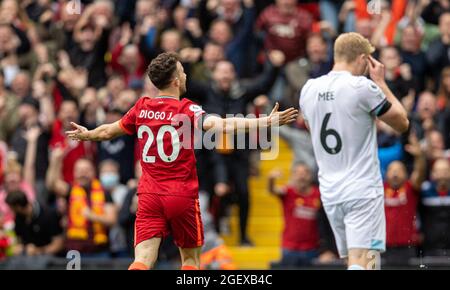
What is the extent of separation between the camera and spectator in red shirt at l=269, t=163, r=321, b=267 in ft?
49.2

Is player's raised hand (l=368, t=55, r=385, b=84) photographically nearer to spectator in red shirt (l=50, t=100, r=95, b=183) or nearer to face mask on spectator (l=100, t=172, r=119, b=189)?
face mask on spectator (l=100, t=172, r=119, b=189)

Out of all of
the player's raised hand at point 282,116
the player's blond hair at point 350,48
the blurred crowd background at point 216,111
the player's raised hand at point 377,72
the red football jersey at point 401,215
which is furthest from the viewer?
the blurred crowd background at point 216,111

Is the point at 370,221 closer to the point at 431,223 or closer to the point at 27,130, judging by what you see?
the point at 431,223

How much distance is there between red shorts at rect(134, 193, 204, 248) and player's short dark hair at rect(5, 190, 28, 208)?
5.86 m

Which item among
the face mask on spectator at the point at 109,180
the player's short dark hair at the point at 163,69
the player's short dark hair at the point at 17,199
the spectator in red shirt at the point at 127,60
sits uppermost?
the spectator in red shirt at the point at 127,60

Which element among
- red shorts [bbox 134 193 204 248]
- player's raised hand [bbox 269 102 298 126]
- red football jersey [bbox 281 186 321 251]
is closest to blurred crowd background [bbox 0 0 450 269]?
red football jersey [bbox 281 186 321 251]

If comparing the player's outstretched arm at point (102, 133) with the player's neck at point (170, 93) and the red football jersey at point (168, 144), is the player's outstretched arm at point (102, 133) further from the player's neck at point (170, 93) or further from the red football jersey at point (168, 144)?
the player's neck at point (170, 93)

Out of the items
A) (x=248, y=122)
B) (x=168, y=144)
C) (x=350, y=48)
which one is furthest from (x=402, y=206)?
(x=168, y=144)

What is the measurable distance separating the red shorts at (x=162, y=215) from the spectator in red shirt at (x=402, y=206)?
4468 mm

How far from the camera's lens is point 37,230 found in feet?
52.2

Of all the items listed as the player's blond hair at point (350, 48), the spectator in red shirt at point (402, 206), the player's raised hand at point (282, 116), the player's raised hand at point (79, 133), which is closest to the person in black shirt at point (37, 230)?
the spectator in red shirt at point (402, 206)

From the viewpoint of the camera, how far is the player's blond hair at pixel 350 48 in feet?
34.4

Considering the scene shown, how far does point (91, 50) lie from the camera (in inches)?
726
